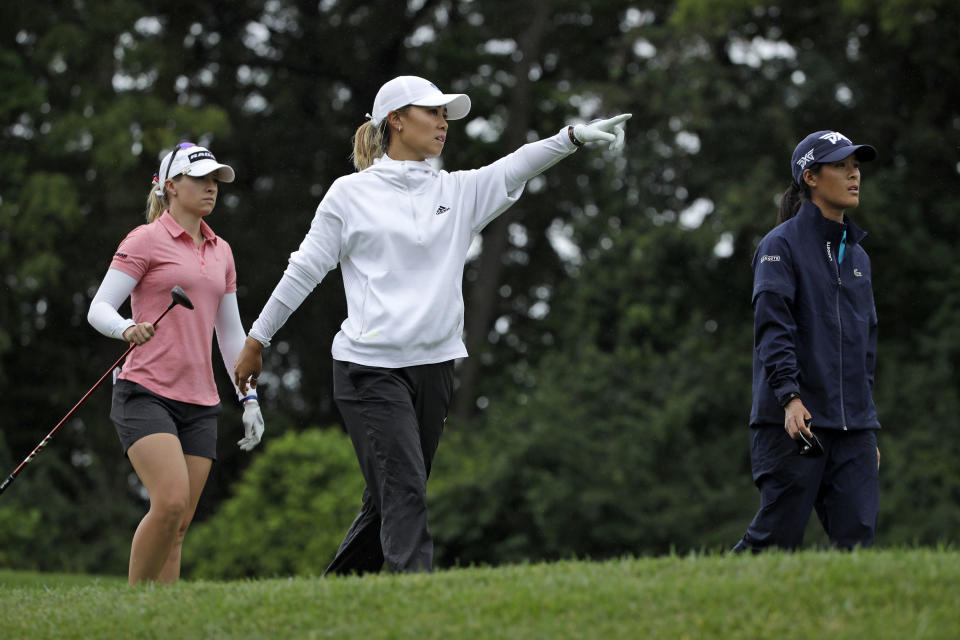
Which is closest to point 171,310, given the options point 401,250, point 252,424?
point 252,424

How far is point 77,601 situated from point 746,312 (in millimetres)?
16515

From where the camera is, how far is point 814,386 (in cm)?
599

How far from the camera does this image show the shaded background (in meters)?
18.7

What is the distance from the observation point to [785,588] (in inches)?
192

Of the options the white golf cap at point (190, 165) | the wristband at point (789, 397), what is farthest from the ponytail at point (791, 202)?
the white golf cap at point (190, 165)

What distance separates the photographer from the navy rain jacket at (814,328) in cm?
595

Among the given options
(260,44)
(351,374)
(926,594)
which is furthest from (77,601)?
(260,44)

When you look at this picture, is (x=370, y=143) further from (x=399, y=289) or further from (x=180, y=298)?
(x=180, y=298)

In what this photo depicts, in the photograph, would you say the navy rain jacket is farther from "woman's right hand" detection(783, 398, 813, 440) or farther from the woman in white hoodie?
the woman in white hoodie

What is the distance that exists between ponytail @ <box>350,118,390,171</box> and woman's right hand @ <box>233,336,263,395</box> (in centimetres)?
102

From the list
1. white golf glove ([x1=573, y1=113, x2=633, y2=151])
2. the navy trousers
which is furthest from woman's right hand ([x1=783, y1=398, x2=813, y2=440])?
white golf glove ([x1=573, y1=113, x2=633, y2=151])

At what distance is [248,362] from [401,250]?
3.36 ft

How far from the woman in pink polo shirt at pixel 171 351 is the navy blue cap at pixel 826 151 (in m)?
2.99

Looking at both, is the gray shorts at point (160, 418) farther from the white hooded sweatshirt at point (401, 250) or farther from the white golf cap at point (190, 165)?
the white golf cap at point (190, 165)
